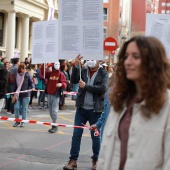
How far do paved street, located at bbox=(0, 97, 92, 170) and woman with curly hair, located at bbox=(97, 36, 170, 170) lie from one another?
4.49m

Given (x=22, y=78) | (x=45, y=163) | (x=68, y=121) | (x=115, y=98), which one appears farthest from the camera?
(x=68, y=121)

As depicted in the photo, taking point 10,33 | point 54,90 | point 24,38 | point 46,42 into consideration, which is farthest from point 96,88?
point 24,38

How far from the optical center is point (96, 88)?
23.7 feet

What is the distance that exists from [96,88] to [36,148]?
8.22ft

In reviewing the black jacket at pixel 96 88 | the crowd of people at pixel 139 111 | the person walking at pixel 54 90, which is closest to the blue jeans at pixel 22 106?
the person walking at pixel 54 90

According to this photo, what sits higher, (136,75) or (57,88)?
(136,75)

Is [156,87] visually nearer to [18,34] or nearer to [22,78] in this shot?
[22,78]

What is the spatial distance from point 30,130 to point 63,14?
5339mm

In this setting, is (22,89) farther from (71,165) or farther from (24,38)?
(24,38)

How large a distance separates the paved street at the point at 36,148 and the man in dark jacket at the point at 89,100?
0.38 meters

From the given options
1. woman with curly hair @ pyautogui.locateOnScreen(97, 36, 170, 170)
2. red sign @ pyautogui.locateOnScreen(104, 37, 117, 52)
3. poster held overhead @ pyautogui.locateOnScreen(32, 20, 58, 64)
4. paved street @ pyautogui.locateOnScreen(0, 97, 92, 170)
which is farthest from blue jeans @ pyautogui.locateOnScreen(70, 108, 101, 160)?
red sign @ pyautogui.locateOnScreen(104, 37, 117, 52)

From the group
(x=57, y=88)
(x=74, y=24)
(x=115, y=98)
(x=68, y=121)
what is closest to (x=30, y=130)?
(x=57, y=88)

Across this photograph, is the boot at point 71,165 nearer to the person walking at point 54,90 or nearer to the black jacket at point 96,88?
the black jacket at point 96,88

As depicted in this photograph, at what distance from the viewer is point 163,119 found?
2.95m
